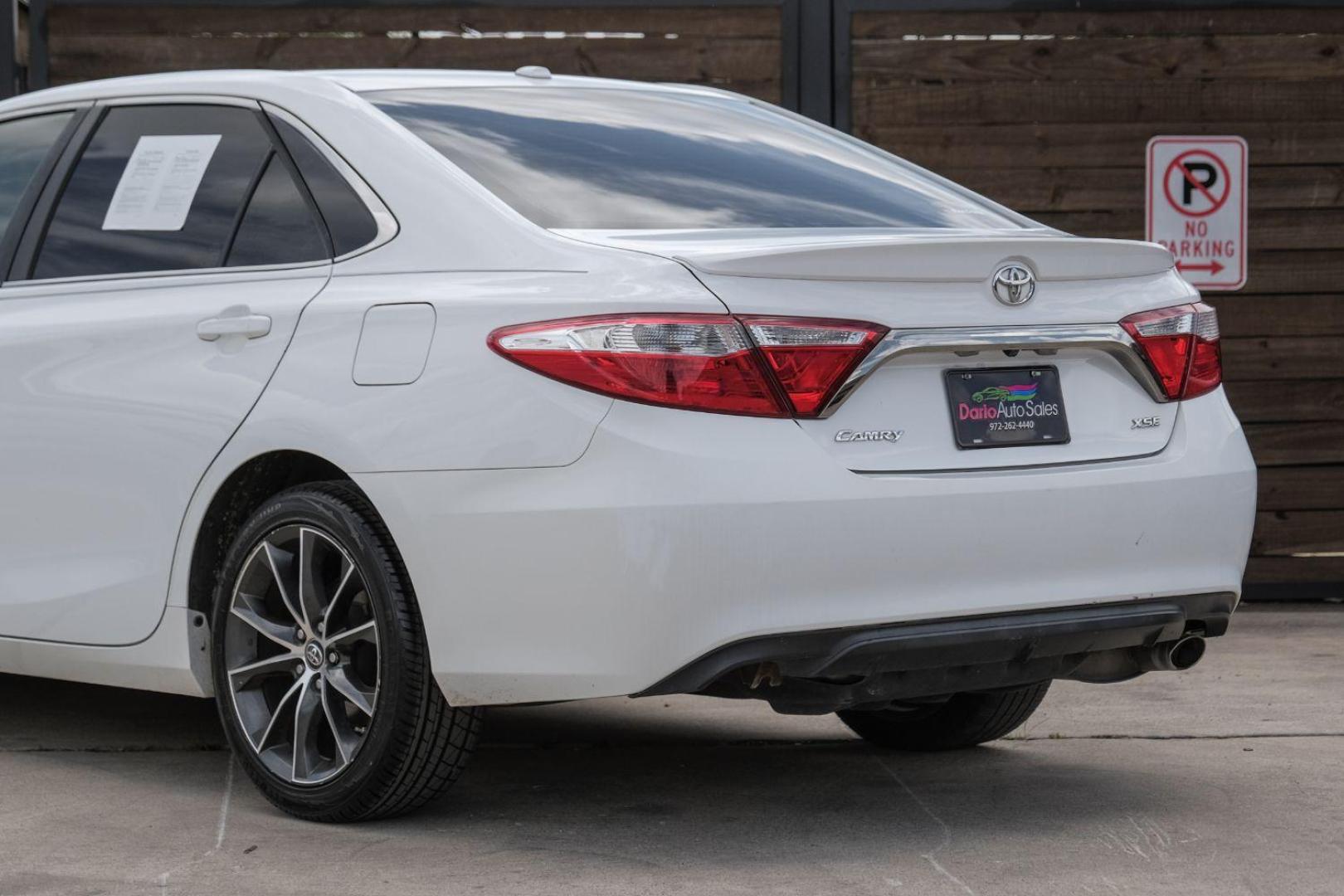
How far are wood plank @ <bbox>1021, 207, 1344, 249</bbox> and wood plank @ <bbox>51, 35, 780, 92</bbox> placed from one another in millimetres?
1349

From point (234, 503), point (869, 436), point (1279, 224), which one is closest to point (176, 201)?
point (234, 503)

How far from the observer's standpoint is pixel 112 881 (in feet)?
13.0

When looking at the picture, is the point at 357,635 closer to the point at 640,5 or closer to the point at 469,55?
the point at 469,55

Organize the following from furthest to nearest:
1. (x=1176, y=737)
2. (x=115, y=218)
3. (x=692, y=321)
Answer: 1. (x=1176, y=737)
2. (x=115, y=218)
3. (x=692, y=321)

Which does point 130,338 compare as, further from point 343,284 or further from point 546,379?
point 546,379

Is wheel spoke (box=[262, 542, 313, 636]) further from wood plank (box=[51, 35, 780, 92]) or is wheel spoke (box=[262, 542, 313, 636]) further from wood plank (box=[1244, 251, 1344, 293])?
wood plank (box=[1244, 251, 1344, 293])

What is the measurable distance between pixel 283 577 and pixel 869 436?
4.30 ft

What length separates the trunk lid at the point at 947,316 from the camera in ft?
12.6

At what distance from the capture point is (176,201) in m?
4.81

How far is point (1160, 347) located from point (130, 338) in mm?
2226

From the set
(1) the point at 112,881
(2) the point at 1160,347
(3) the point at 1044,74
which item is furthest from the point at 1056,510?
(3) the point at 1044,74

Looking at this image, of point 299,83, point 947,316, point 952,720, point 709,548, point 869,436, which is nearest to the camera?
point 709,548

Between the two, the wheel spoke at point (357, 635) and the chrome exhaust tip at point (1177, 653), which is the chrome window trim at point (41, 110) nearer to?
the wheel spoke at point (357, 635)

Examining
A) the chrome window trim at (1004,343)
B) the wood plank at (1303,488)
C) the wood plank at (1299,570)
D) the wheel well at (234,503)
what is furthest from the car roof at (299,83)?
the wood plank at (1299,570)
